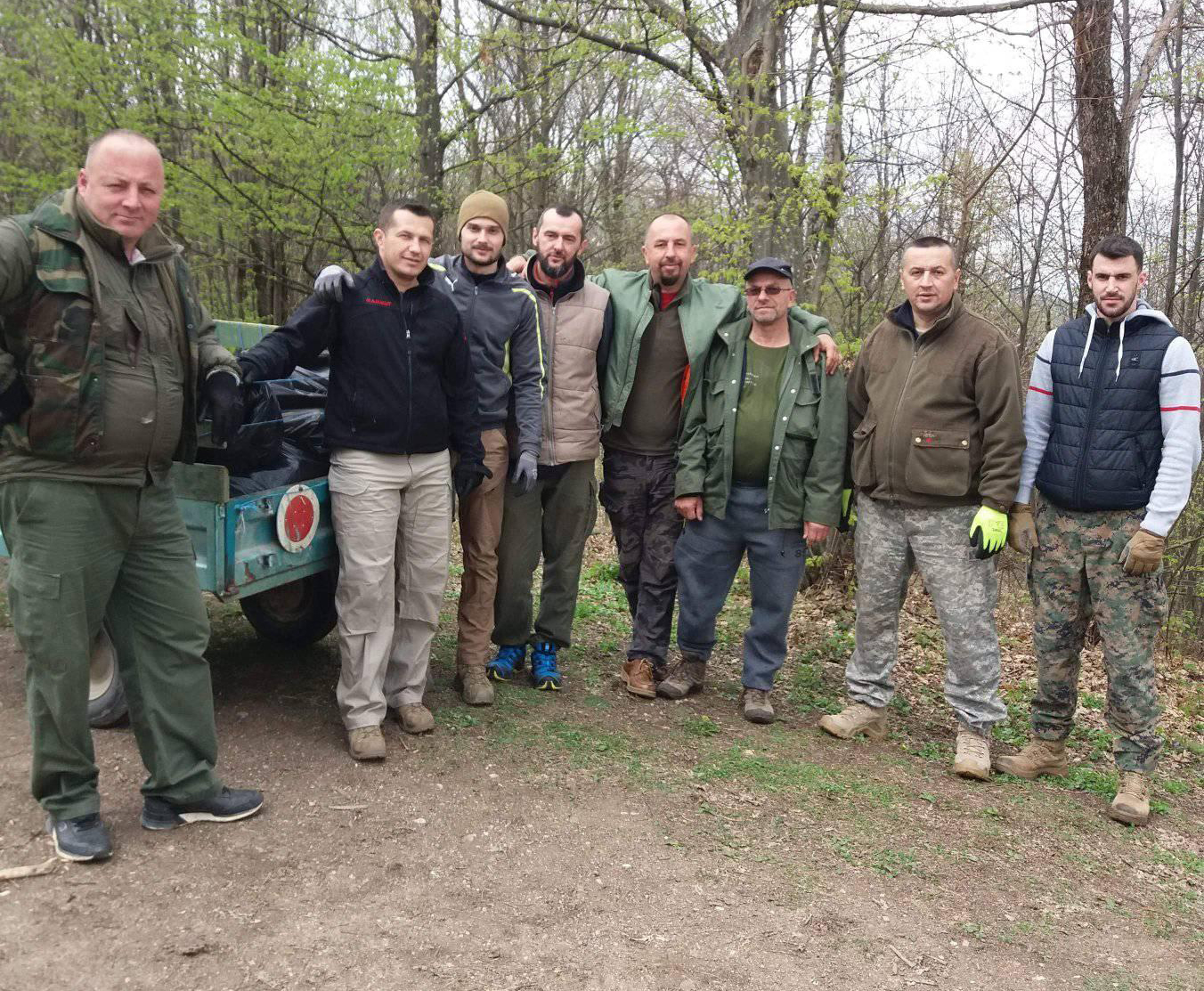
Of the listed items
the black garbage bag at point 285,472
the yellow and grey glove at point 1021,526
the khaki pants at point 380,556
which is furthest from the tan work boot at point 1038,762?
the black garbage bag at point 285,472

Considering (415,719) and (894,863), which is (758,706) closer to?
(894,863)

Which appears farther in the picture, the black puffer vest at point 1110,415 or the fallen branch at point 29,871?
the black puffer vest at point 1110,415

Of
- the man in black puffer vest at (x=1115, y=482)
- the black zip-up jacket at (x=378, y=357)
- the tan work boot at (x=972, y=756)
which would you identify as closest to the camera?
the black zip-up jacket at (x=378, y=357)

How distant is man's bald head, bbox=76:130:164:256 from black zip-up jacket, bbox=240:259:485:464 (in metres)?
0.85

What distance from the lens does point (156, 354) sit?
3.00m

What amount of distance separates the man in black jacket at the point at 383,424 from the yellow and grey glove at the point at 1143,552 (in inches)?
109

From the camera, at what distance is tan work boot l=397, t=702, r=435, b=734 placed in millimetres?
4117

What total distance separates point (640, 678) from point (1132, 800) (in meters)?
2.23

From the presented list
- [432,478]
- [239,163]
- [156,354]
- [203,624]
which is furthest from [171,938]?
[239,163]

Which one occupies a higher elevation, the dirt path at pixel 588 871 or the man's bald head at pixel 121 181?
the man's bald head at pixel 121 181

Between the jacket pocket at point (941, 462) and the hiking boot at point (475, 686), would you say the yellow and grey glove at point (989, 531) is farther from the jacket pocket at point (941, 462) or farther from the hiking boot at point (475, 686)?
the hiking boot at point (475, 686)

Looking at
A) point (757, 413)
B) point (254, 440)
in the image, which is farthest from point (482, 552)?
point (757, 413)

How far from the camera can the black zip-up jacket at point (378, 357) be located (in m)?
3.77

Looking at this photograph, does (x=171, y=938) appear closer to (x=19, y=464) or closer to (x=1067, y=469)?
(x=19, y=464)
